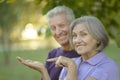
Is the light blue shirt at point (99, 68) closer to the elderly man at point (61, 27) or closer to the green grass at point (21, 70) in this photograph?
the elderly man at point (61, 27)

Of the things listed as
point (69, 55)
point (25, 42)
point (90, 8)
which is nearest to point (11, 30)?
point (25, 42)

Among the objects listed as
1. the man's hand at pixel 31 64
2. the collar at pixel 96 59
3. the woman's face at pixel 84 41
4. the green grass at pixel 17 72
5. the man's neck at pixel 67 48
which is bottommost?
the green grass at pixel 17 72

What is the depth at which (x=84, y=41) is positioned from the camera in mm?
3359

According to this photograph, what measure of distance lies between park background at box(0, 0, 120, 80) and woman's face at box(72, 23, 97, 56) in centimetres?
112

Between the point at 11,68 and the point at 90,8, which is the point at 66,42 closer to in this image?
the point at 90,8

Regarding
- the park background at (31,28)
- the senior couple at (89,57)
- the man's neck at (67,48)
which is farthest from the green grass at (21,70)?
the senior couple at (89,57)

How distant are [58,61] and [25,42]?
59.5 ft

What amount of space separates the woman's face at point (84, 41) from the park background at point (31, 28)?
112 cm

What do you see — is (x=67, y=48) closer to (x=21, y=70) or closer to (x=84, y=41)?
(x=84, y=41)

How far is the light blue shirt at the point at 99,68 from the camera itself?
3.26 meters

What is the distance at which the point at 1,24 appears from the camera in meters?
18.2

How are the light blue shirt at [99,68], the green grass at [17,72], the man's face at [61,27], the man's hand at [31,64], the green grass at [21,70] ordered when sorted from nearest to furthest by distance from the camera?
1. the light blue shirt at [99,68]
2. the man's hand at [31,64]
3. the man's face at [61,27]
4. the green grass at [21,70]
5. the green grass at [17,72]

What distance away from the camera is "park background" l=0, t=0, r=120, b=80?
525 centimetres

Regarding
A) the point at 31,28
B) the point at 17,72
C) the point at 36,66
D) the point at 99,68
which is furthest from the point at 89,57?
the point at 17,72
